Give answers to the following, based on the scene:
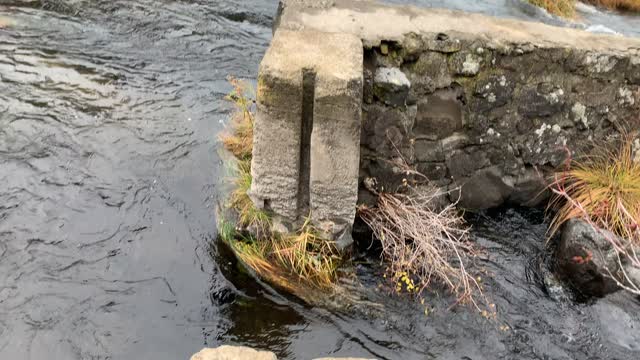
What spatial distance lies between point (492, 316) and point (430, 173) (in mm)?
1371

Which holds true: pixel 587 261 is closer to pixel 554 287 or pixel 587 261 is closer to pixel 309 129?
pixel 554 287

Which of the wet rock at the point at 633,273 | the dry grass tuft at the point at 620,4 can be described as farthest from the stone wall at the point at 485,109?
the dry grass tuft at the point at 620,4

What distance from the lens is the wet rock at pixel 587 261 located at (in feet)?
15.3

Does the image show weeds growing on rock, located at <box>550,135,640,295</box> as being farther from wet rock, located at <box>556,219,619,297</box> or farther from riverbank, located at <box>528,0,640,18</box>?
riverbank, located at <box>528,0,640,18</box>

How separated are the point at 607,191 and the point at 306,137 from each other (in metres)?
2.90

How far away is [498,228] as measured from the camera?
5367 mm

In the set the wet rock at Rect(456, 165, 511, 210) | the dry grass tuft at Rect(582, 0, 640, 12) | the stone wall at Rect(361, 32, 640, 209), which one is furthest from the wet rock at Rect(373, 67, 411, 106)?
the dry grass tuft at Rect(582, 0, 640, 12)

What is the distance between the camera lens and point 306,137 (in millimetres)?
4297

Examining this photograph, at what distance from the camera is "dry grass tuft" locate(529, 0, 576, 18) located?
11422 millimetres

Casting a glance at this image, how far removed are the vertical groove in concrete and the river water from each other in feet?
2.76

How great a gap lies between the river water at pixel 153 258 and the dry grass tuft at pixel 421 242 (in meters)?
0.21

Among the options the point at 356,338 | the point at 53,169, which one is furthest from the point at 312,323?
the point at 53,169

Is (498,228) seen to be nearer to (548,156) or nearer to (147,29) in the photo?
(548,156)

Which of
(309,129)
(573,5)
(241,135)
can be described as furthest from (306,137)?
(573,5)
